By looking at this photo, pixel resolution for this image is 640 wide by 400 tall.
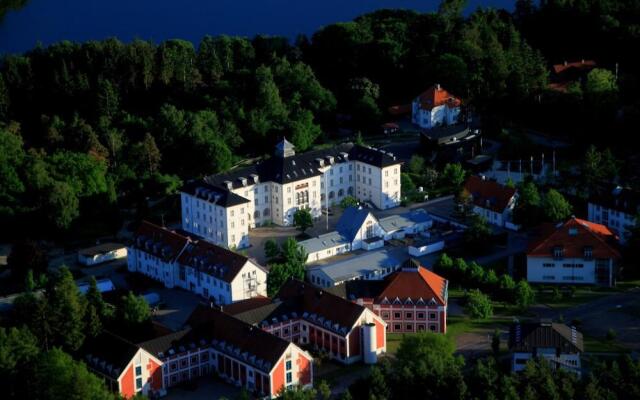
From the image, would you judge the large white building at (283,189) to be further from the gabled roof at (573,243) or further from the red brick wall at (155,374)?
the red brick wall at (155,374)

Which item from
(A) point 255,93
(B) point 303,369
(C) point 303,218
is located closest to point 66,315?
(B) point 303,369

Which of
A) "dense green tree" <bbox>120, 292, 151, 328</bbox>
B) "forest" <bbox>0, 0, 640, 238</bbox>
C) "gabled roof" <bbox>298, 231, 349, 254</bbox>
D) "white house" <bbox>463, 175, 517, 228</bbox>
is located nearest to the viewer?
"dense green tree" <bbox>120, 292, 151, 328</bbox>

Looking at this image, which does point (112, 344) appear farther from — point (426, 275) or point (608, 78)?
point (608, 78)

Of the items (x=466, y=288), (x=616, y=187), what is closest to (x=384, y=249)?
(x=466, y=288)

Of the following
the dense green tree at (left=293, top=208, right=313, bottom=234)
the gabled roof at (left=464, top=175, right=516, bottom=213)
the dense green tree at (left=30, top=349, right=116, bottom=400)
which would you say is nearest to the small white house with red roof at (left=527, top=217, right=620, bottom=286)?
the gabled roof at (left=464, top=175, right=516, bottom=213)

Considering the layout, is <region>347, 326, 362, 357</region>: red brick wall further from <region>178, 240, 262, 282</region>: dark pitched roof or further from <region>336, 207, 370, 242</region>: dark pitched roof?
<region>336, 207, 370, 242</region>: dark pitched roof

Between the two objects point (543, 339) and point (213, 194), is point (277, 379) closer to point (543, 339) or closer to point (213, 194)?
point (543, 339)

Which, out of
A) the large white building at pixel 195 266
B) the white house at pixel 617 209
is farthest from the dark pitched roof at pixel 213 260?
the white house at pixel 617 209
